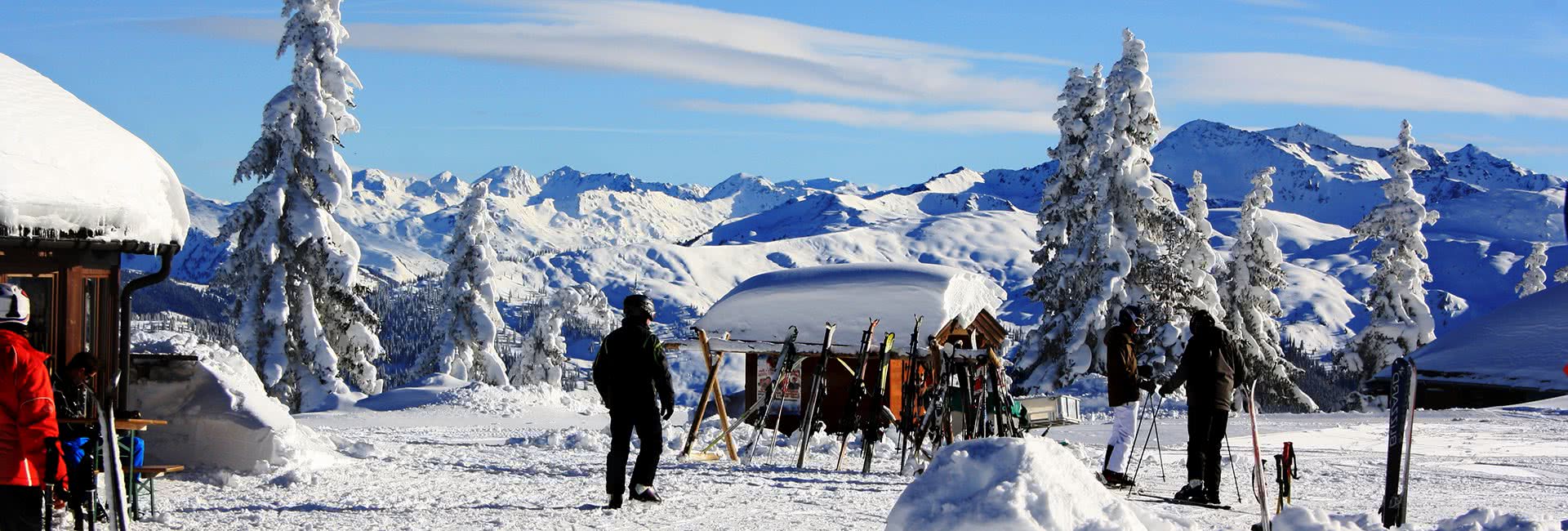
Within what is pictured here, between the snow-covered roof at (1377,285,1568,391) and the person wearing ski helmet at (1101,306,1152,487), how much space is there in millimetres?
3483

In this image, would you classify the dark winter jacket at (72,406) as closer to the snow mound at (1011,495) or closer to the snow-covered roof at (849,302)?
the snow mound at (1011,495)

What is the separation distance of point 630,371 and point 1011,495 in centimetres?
392

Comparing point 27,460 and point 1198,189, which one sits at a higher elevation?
point 1198,189

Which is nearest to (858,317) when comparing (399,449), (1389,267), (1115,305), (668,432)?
(668,432)

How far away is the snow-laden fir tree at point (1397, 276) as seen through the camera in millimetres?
40875

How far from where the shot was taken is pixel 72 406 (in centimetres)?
962

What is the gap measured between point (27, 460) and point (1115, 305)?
3125 cm

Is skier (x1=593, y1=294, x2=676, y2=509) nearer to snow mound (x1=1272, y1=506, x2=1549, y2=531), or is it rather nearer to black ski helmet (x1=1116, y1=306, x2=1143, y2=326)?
snow mound (x1=1272, y1=506, x2=1549, y2=531)

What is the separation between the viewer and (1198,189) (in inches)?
1615

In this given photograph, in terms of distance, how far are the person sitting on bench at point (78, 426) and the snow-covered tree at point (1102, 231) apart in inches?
1140

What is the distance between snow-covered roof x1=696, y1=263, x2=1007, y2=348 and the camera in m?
A: 20.9

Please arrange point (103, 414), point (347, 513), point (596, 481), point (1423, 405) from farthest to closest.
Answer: point (596, 481) → point (347, 513) → point (1423, 405) → point (103, 414)

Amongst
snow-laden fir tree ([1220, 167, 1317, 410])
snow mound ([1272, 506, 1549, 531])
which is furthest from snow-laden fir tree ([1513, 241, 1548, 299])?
snow mound ([1272, 506, 1549, 531])

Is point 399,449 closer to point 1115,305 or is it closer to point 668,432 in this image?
point 668,432
